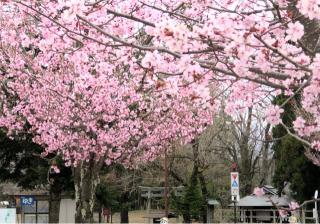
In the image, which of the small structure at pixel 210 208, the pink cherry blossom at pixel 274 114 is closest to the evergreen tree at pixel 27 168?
the small structure at pixel 210 208

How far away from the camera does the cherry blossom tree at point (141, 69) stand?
3.93 meters

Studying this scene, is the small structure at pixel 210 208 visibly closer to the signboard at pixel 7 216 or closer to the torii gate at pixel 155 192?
the torii gate at pixel 155 192

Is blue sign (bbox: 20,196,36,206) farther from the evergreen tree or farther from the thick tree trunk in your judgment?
the thick tree trunk

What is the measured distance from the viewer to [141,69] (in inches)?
263

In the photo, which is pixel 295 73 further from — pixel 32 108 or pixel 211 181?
pixel 211 181

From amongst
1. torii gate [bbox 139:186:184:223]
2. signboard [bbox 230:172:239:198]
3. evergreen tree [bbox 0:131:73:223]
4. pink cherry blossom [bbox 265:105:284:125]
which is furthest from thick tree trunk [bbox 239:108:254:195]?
pink cherry blossom [bbox 265:105:284:125]

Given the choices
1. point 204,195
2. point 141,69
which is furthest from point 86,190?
point 204,195

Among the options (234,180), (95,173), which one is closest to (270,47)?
(95,173)

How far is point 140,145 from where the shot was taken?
14195mm

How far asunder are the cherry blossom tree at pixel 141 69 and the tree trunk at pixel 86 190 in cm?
6

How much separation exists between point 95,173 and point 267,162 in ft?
69.3

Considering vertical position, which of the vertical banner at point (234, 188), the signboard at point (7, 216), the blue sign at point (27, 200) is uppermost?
the vertical banner at point (234, 188)

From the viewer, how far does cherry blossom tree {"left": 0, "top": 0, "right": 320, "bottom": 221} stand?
3934mm

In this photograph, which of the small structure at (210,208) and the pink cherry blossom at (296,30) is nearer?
the pink cherry blossom at (296,30)
